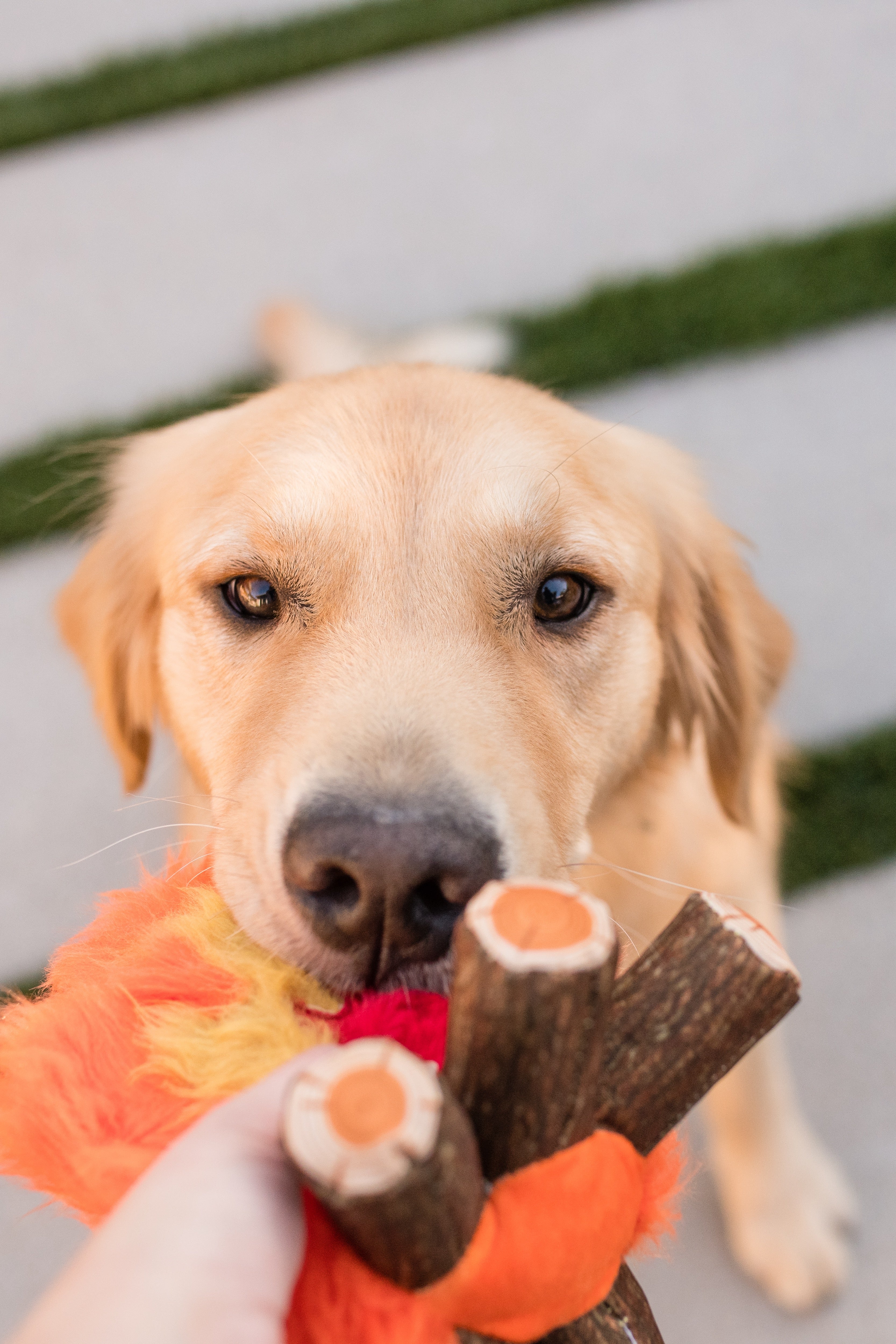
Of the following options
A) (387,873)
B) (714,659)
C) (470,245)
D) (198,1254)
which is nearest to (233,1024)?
(387,873)

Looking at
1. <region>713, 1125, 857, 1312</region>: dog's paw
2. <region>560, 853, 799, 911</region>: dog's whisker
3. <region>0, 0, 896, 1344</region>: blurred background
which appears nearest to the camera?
<region>560, 853, 799, 911</region>: dog's whisker

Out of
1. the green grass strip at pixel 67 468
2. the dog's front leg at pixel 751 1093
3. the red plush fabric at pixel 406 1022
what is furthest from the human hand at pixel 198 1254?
the green grass strip at pixel 67 468

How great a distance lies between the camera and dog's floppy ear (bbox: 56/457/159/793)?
1.93 metres

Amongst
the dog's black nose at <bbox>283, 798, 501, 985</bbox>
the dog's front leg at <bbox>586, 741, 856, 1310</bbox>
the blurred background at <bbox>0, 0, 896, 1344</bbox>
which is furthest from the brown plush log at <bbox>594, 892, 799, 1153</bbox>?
the blurred background at <bbox>0, 0, 896, 1344</bbox>

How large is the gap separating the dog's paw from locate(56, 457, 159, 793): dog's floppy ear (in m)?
1.62

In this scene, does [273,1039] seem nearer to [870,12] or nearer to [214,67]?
[214,67]

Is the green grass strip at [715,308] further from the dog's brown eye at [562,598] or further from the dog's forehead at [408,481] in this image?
the dog's brown eye at [562,598]

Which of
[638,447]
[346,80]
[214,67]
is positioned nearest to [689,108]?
[346,80]

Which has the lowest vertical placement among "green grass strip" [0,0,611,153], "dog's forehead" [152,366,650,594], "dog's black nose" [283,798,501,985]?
"dog's black nose" [283,798,501,985]

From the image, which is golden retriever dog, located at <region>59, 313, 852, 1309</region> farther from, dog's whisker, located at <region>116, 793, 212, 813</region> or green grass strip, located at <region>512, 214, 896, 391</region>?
green grass strip, located at <region>512, 214, 896, 391</region>

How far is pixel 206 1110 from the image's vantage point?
844 millimetres

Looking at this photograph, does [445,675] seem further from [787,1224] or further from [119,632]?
[787,1224]

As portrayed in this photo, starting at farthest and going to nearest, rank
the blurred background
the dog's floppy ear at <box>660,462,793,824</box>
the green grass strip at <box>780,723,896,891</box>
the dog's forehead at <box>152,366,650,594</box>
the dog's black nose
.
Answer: the blurred background → the green grass strip at <box>780,723,896,891</box> → the dog's floppy ear at <box>660,462,793,824</box> → the dog's forehead at <box>152,366,650,594</box> → the dog's black nose

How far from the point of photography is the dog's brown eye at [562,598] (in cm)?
152
